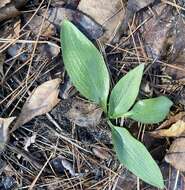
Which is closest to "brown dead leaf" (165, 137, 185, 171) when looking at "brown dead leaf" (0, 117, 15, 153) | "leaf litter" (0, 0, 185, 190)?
"leaf litter" (0, 0, 185, 190)

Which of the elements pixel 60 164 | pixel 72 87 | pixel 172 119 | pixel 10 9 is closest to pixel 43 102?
pixel 72 87

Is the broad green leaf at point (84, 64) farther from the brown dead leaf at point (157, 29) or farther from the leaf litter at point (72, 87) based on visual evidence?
the brown dead leaf at point (157, 29)

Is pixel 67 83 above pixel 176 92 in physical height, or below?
above

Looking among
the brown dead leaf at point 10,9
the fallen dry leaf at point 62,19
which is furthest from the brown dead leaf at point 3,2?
the fallen dry leaf at point 62,19

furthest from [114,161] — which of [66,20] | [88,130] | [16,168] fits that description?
[66,20]

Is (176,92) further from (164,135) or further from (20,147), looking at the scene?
(20,147)

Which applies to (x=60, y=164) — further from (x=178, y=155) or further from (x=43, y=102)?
(x=178, y=155)

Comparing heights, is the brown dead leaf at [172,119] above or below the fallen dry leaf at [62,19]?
below

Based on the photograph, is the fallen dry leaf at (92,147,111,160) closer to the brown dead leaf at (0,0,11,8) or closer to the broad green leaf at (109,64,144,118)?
the broad green leaf at (109,64,144,118)
